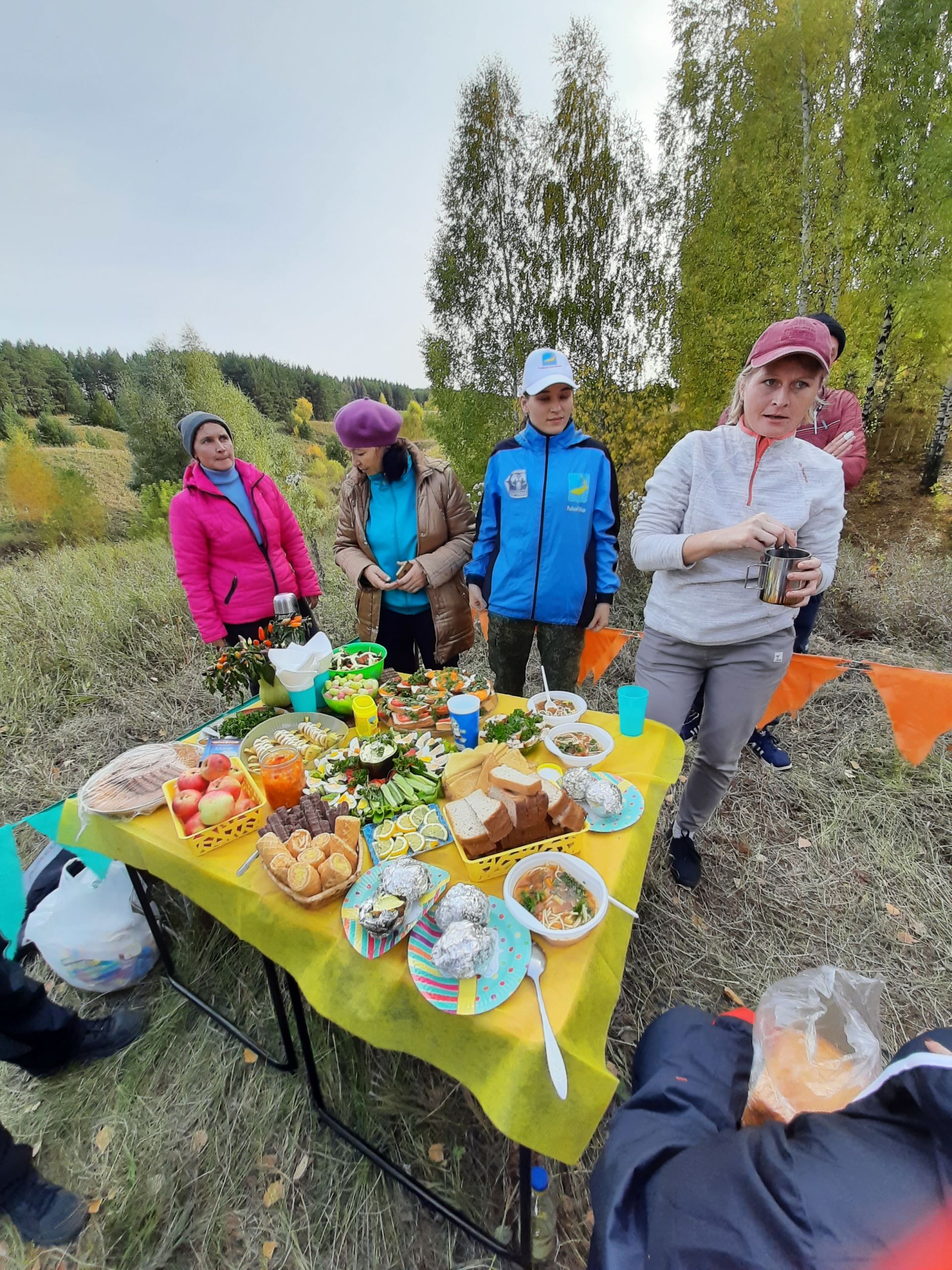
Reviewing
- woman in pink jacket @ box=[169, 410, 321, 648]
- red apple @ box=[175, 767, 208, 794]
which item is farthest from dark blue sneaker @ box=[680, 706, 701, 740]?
woman in pink jacket @ box=[169, 410, 321, 648]

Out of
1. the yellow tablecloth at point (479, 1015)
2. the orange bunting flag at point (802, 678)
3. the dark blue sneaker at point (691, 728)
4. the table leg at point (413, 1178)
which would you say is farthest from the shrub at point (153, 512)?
the orange bunting flag at point (802, 678)

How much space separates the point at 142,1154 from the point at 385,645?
2.52m

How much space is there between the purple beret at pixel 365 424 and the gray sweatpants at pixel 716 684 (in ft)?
5.97

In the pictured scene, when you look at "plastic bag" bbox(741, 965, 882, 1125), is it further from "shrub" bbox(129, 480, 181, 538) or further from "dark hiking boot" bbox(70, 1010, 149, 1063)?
"shrub" bbox(129, 480, 181, 538)

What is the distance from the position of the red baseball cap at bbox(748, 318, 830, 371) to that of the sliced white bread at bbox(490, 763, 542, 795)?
66.3 inches

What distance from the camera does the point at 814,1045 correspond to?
Result: 1200 mm

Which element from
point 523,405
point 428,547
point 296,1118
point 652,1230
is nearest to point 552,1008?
point 652,1230

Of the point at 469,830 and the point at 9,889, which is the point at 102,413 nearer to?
the point at 9,889

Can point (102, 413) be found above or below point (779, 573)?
above

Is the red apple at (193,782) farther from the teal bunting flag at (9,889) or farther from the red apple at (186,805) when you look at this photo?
the teal bunting flag at (9,889)

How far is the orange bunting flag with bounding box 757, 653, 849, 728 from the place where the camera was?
2.93m

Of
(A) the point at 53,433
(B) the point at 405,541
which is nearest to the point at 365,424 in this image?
(B) the point at 405,541

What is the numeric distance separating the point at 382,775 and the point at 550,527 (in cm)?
168

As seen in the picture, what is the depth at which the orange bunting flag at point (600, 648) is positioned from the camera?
10.9 ft
